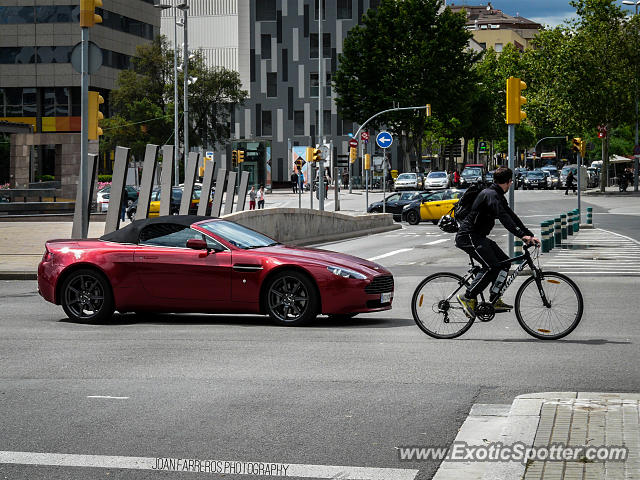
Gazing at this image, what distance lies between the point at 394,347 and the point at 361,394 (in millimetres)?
2644

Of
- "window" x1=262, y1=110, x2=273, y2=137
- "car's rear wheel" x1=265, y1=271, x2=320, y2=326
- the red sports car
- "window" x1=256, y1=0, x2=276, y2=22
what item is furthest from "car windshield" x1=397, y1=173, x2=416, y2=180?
"car's rear wheel" x1=265, y1=271, x2=320, y2=326

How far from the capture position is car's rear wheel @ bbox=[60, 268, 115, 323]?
42.3 ft

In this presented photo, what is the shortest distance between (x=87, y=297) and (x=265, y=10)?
94923 mm

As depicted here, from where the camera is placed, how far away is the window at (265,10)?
105 metres

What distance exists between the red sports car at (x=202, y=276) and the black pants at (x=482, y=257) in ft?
5.43

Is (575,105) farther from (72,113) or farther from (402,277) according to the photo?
(402,277)

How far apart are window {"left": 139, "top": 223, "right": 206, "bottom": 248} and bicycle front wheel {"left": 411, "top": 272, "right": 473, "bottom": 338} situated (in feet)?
9.66

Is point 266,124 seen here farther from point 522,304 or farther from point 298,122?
point 522,304

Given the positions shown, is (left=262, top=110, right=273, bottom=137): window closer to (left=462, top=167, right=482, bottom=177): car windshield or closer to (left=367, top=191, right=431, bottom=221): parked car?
(left=462, top=167, right=482, bottom=177): car windshield

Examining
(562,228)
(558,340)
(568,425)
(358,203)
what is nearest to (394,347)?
(558,340)

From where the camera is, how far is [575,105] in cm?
7488

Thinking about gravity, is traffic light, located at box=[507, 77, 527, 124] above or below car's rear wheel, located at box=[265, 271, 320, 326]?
above

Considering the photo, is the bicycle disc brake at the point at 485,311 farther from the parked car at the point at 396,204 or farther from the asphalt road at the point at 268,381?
the parked car at the point at 396,204

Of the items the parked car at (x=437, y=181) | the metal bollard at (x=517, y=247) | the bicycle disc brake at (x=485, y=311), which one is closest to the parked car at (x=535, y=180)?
the parked car at (x=437, y=181)
